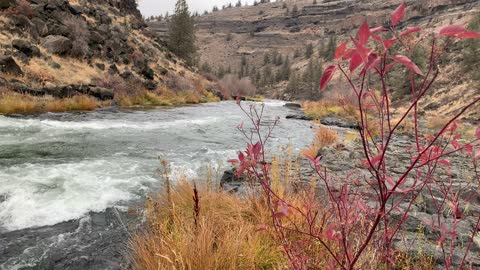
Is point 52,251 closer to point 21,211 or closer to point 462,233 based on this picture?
point 21,211

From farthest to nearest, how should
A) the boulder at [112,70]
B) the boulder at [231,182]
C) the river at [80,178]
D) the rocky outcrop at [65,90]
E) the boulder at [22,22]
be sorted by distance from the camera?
1. the boulder at [112,70]
2. the boulder at [22,22]
3. the rocky outcrop at [65,90]
4. the boulder at [231,182]
5. the river at [80,178]

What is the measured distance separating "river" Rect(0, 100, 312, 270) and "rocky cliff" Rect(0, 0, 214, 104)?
3915mm

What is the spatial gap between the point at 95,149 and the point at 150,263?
216 inches

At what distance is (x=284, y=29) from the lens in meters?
152

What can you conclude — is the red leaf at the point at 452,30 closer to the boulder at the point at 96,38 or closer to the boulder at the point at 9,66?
the boulder at the point at 9,66

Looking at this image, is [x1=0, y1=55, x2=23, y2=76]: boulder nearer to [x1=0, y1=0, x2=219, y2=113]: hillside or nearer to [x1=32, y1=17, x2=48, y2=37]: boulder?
[x1=0, y1=0, x2=219, y2=113]: hillside

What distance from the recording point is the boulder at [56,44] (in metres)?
17.2

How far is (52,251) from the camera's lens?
125 inches

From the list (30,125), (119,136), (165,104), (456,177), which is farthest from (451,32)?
(165,104)

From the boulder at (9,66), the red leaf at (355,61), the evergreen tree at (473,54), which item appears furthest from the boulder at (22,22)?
the evergreen tree at (473,54)

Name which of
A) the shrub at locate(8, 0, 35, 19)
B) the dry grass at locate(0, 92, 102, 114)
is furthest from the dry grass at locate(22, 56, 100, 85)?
the shrub at locate(8, 0, 35, 19)

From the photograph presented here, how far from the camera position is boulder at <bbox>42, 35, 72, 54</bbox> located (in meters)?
17.2

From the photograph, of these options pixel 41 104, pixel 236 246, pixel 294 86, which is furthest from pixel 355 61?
pixel 294 86

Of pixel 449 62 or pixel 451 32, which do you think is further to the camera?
pixel 449 62
